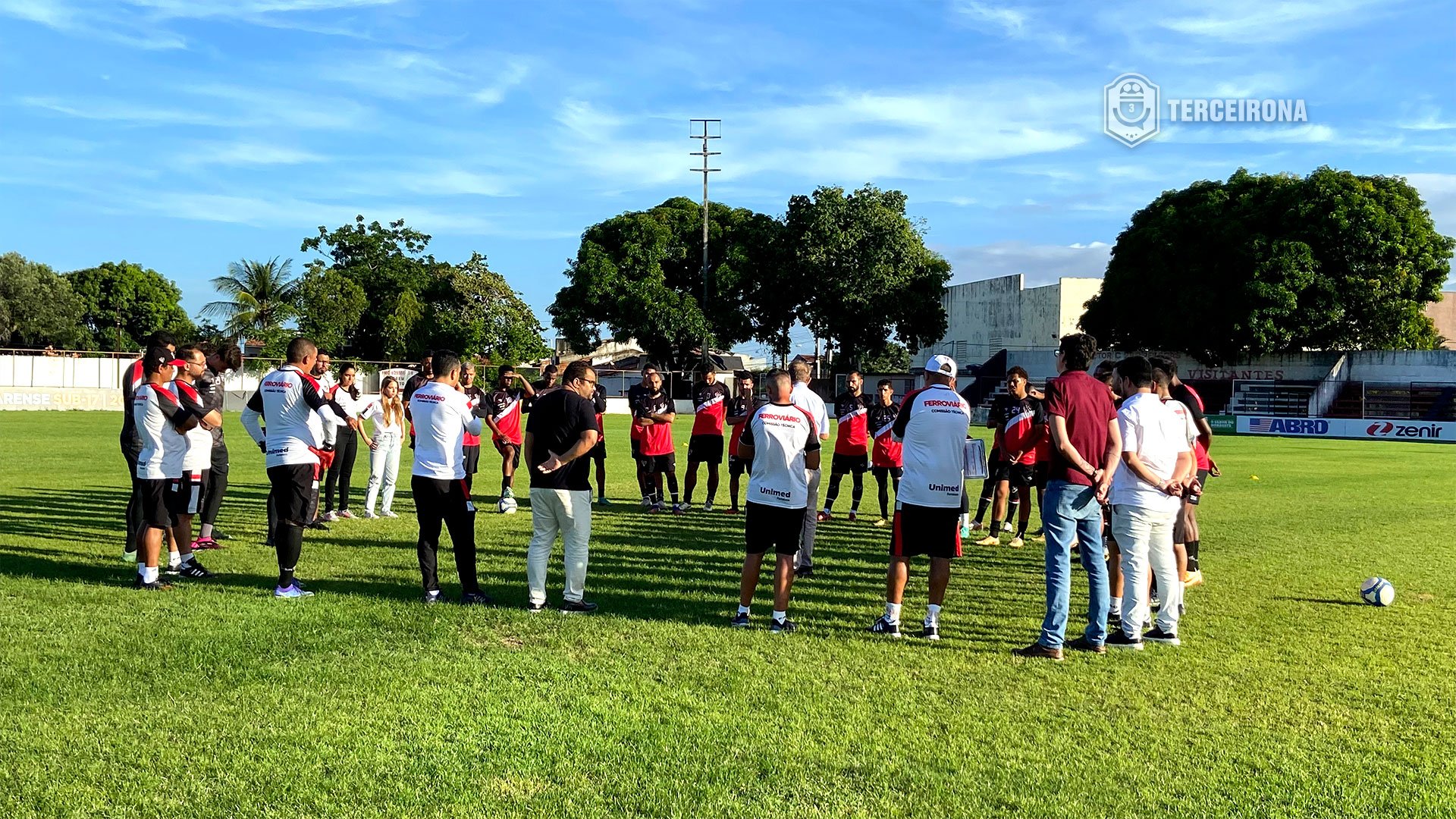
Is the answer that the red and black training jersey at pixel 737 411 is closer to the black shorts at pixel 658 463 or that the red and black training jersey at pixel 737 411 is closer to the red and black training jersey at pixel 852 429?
the black shorts at pixel 658 463

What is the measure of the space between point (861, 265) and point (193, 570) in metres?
42.4

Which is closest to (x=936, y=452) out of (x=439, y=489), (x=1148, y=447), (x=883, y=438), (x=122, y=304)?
(x=1148, y=447)

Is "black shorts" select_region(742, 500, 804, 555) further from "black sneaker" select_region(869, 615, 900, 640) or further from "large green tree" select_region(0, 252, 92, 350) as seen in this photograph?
"large green tree" select_region(0, 252, 92, 350)

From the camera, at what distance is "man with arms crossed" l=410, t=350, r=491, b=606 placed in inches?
301

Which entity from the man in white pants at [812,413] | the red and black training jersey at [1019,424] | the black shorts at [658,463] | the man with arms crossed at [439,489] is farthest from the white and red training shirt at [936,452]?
the black shorts at [658,463]

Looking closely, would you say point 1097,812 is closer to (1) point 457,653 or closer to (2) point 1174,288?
(1) point 457,653

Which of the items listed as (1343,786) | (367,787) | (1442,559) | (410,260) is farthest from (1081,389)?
(410,260)

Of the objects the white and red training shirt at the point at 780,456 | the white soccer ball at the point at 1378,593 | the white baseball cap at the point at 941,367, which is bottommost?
the white soccer ball at the point at 1378,593

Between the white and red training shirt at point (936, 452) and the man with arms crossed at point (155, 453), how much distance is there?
226 inches

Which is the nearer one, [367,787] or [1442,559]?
[367,787]

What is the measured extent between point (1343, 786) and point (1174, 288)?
44.0 meters

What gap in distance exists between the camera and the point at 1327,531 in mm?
12484

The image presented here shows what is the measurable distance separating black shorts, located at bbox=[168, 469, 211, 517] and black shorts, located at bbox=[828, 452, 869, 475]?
24.5 feet

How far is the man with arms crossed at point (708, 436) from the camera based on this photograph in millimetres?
13898
